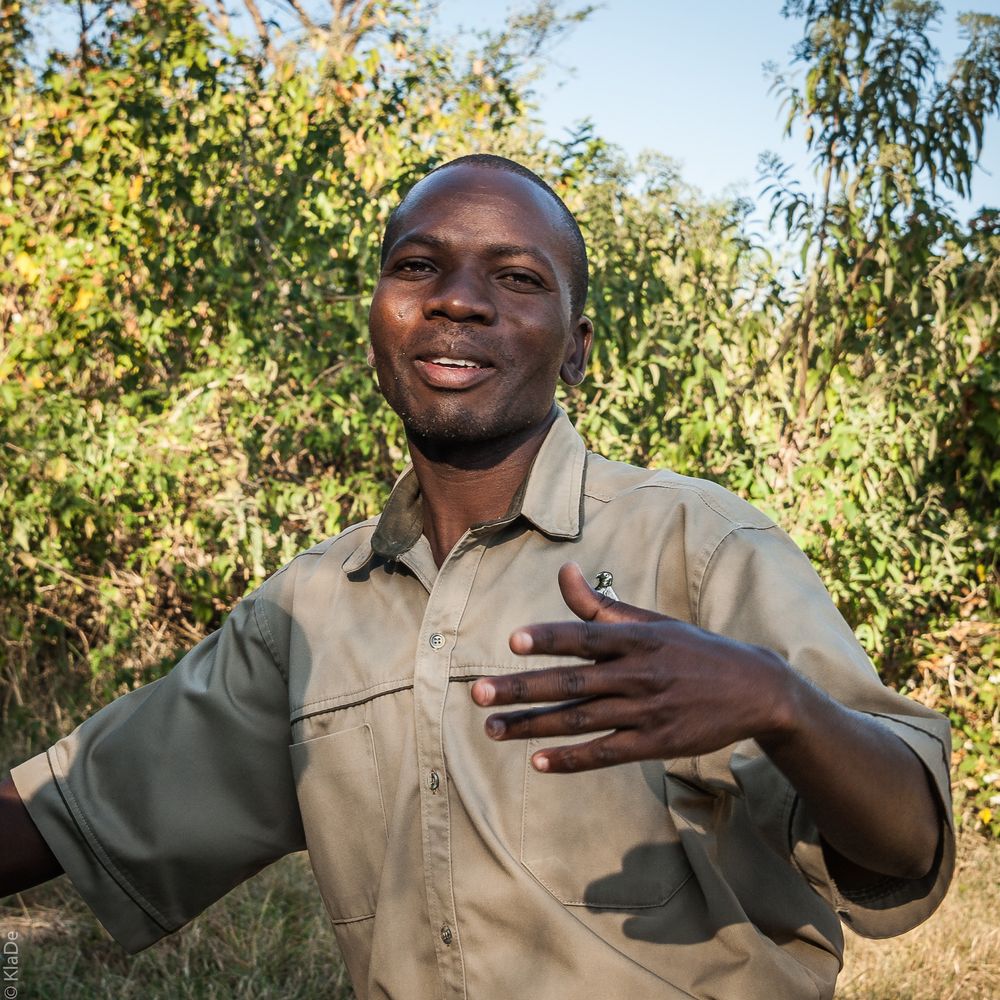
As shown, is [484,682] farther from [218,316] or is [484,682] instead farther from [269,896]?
[218,316]

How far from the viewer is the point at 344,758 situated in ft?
5.65

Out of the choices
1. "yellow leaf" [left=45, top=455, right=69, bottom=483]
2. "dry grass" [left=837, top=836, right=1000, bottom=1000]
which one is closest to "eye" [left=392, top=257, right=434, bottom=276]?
"dry grass" [left=837, top=836, right=1000, bottom=1000]

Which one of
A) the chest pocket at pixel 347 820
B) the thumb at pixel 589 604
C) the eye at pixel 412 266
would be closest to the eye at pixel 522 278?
the eye at pixel 412 266

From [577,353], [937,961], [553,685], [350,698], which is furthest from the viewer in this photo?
[937,961]

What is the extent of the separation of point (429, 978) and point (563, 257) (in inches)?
44.1

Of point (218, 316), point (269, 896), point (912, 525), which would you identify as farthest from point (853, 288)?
point (269, 896)

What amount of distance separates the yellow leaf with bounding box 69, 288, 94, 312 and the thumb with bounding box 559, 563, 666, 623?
15.3 feet

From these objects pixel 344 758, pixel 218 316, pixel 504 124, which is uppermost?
pixel 504 124

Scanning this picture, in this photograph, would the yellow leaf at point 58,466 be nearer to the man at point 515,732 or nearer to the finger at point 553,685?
the man at point 515,732

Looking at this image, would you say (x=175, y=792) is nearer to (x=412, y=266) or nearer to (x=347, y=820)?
(x=347, y=820)

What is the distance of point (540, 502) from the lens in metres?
1.75

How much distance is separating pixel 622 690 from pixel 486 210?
3.48 ft

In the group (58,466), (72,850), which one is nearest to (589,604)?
(72,850)

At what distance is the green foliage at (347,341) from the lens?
4344 millimetres
